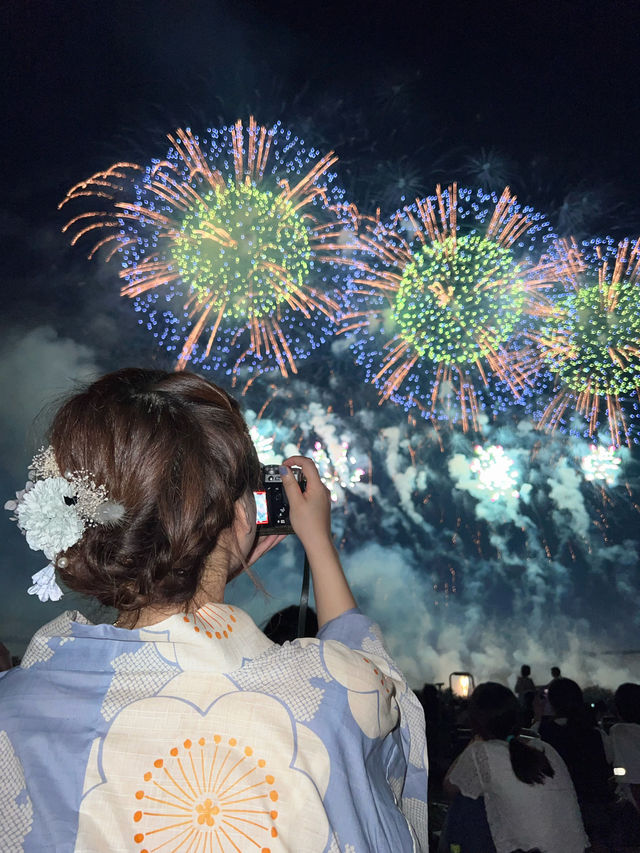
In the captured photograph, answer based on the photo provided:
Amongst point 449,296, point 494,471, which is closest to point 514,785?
point 449,296

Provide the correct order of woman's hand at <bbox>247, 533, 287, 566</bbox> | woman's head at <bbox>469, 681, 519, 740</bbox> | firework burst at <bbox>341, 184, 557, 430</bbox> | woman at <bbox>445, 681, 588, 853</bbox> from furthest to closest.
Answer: firework burst at <bbox>341, 184, 557, 430</bbox> → woman's head at <bbox>469, 681, 519, 740</bbox> → woman at <bbox>445, 681, 588, 853</bbox> → woman's hand at <bbox>247, 533, 287, 566</bbox>

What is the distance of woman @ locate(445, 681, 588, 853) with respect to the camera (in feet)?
6.75

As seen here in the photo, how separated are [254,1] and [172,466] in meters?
8.16

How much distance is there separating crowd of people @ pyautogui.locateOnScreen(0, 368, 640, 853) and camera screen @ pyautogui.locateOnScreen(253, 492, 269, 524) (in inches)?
3.2

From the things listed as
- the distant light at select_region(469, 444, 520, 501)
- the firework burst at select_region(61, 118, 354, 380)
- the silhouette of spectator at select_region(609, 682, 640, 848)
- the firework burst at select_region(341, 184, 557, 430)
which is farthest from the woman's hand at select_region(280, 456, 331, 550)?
the distant light at select_region(469, 444, 520, 501)

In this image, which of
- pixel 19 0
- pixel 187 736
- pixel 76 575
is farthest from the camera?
pixel 19 0

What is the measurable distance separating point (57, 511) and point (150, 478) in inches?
4.5

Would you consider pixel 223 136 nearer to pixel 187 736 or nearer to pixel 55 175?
pixel 55 175

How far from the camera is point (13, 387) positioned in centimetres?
701

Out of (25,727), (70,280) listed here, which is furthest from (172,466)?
(70,280)

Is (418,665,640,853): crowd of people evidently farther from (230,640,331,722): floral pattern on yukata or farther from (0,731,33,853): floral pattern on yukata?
(0,731,33,853): floral pattern on yukata

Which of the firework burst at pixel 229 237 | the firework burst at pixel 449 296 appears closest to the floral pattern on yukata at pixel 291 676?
the firework burst at pixel 229 237

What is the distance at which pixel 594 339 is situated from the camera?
24.6ft

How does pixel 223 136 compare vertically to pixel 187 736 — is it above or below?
above
